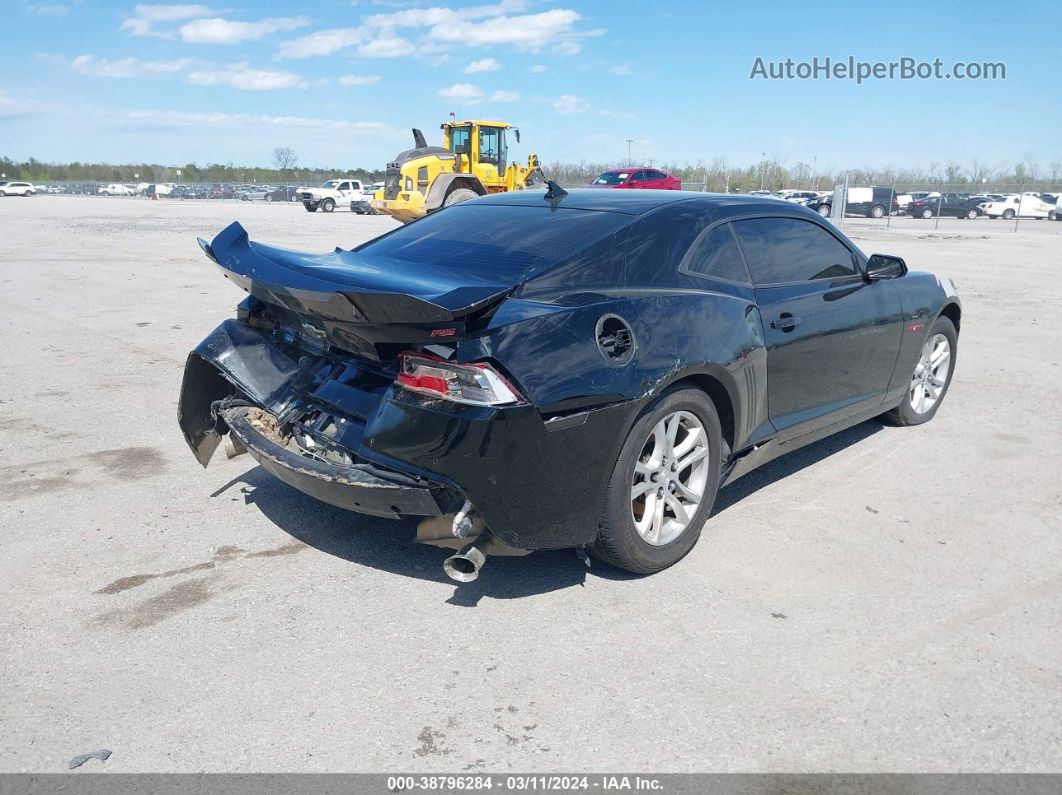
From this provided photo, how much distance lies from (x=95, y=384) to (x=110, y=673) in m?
4.46

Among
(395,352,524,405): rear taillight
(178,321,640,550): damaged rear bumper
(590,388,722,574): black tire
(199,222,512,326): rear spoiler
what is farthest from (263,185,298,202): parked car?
(395,352,524,405): rear taillight

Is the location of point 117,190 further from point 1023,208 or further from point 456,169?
point 1023,208


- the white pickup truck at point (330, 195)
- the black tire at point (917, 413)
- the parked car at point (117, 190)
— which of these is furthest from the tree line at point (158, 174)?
the black tire at point (917, 413)

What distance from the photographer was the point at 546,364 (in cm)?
316

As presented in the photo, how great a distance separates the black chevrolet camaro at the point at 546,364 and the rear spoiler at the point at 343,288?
0.01 meters

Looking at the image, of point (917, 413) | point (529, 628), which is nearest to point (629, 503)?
point (529, 628)

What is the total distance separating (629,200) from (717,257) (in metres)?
0.54

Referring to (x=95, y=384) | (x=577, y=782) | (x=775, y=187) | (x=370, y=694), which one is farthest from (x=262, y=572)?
(x=775, y=187)

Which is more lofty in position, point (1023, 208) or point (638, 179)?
point (638, 179)

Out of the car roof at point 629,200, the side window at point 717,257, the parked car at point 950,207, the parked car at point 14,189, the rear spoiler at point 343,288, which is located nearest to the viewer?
the rear spoiler at point 343,288

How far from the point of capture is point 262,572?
147 inches

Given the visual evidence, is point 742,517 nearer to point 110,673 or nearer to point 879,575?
point 879,575

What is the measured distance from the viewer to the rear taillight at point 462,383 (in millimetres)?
3070

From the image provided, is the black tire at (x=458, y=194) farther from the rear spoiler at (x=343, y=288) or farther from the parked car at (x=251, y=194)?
the parked car at (x=251, y=194)
